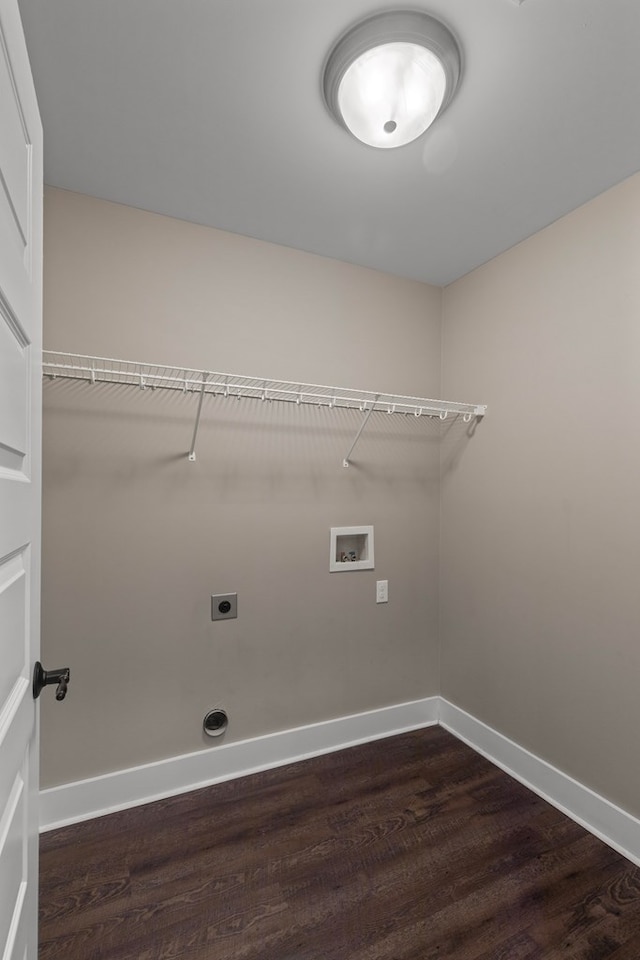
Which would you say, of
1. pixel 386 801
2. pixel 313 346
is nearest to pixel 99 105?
pixel 313 346

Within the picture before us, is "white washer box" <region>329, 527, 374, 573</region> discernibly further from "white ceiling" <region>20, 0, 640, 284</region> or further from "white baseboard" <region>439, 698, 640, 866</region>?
"white ceiling" <region>20, 0, 640, 284</region>

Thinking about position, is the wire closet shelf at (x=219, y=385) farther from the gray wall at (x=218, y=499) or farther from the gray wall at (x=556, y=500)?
the gray wall at (x=556, y=500)

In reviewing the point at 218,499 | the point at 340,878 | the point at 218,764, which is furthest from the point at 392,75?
the point at 218,764

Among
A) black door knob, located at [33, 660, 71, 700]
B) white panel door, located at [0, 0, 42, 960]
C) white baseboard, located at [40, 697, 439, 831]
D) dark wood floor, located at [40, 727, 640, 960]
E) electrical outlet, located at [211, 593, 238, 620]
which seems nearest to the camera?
white panel door, located at [0, 0, 42, 960]

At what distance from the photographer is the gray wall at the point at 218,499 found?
69.1 inches

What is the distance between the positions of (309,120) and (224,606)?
185 centimetres

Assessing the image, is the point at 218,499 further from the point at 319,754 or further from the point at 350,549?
the point at 319,754

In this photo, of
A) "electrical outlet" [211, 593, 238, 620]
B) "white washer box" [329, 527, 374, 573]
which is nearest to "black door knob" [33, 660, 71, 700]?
"electrical outlet" [211, 593, 238, 620]

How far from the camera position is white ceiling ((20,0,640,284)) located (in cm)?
112

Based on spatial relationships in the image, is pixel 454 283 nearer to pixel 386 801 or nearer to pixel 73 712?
pixel 386 801

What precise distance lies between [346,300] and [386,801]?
231 cm

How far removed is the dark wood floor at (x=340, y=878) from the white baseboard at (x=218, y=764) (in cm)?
6

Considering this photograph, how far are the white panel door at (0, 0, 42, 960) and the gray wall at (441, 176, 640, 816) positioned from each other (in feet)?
6.08

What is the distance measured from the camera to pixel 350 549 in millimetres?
2322
